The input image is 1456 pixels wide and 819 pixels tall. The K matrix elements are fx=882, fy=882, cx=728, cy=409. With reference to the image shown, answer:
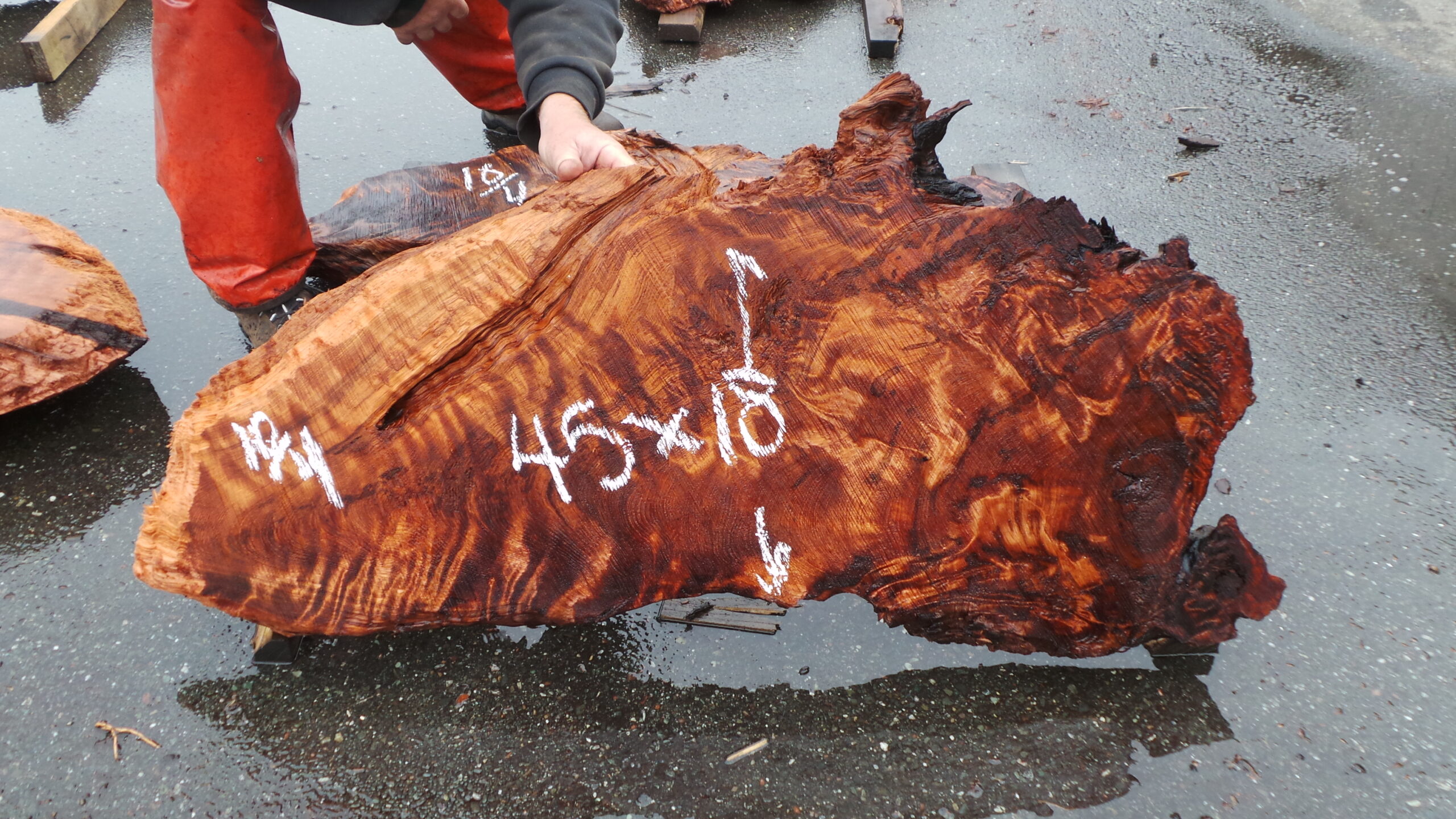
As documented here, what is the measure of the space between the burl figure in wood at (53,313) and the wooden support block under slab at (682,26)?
2588mm

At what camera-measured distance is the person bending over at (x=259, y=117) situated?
6.98ft

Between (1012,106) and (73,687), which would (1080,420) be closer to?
(73,687)

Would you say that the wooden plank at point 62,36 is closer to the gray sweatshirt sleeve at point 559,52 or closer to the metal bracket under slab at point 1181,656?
the gray sweatshirt sleeve at point 559,52

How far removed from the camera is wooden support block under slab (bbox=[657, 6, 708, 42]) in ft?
13.5

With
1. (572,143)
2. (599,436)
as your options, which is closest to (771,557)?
(599,436)

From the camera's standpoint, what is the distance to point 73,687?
75.0 inches

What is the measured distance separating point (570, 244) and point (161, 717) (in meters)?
1.33

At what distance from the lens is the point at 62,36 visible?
12.9 feet

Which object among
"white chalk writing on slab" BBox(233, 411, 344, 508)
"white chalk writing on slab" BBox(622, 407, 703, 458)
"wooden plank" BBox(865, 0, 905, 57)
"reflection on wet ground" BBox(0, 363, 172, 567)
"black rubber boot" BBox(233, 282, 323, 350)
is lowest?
"reflection on wet ground" BBox(0, 363, 172, 567)

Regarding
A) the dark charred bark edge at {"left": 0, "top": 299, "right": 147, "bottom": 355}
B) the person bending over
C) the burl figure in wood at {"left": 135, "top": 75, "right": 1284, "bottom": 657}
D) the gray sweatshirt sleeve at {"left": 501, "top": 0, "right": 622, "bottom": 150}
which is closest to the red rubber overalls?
the person bending over

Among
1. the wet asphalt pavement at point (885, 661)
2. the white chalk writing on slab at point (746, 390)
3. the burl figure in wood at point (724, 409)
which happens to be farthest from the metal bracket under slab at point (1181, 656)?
the white chalk writing on slab at point (746, 390)

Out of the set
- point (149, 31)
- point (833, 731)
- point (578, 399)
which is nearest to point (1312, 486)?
point (833, 731)

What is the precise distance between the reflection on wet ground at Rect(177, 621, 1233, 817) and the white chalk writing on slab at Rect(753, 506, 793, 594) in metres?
0.30

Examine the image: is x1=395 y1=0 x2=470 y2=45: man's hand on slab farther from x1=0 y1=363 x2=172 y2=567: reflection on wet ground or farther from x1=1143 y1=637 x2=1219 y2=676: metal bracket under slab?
x1=1143 y1=637 x2=1219 y2=676: metal bracket under slab
